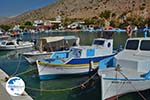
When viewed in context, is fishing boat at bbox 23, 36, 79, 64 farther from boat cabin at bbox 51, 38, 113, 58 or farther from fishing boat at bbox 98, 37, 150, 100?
fishing boat at bbox 98, 37, 150, 100

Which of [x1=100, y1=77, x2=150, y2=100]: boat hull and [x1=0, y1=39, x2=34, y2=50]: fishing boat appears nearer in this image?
[x1=100, y1=77, x2=150, y2=100]: boat hull

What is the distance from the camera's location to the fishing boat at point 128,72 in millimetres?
14430

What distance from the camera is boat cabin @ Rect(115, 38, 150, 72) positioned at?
15742mm

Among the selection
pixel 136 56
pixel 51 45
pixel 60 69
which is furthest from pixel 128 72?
pixel 51 45

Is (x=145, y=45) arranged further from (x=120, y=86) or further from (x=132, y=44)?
(x=120, y=86)

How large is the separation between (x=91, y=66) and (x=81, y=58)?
1084 mm

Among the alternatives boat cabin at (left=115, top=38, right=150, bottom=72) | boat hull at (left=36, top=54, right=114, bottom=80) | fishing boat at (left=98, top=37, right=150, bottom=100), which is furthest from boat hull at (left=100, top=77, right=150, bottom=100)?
boat hull at (left=36, top=54, right=114, bottom=80)

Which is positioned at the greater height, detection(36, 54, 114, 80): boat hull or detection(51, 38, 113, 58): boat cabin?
detection(51, 38, 113, 58): boat cabin

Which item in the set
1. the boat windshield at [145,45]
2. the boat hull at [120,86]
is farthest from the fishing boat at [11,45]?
the boat hull at [120,86]

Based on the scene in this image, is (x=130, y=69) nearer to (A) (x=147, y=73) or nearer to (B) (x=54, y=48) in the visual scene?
(A) (x=147, y=73)

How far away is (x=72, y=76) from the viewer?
73.4ft

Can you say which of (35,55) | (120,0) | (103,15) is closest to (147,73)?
(35,55)

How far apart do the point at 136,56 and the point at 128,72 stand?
1404mm

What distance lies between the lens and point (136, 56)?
16719mm
